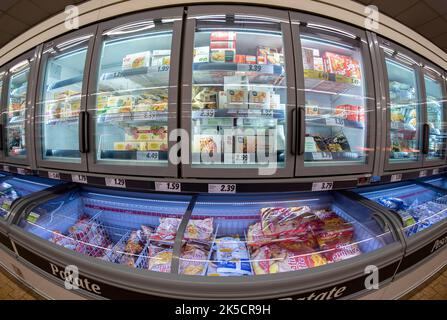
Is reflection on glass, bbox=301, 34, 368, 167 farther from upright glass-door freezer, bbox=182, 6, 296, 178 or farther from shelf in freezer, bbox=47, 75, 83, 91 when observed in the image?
shelf in freezer, bbox=47, 75, 83, 91

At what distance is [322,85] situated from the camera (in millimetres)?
1562

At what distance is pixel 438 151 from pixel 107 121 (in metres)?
3.70

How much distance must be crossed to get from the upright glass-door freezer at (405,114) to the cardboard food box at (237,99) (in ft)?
4.40

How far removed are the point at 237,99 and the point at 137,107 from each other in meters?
0.81

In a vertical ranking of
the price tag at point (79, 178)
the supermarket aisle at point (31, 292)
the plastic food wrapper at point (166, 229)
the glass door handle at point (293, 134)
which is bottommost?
the supermarket aisle at point (31, 292)

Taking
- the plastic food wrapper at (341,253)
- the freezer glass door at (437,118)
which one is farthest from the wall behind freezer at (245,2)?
the plastic food wrapper at (341,253)

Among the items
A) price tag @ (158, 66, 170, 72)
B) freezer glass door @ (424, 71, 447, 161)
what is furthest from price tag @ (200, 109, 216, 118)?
freezer glass door @ (424, 71, 447, 161)

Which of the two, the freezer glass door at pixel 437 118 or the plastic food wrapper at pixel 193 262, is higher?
the freezer glass door at pixel 437 118

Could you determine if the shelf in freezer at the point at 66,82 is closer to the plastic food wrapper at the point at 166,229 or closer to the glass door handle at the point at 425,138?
the plastic food wrapper at the point at 166,229

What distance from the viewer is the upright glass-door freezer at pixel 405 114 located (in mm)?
1724

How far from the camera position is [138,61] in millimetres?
1577

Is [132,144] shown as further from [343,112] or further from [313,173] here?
[343,112]

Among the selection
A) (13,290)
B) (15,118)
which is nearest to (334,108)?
(13,290)

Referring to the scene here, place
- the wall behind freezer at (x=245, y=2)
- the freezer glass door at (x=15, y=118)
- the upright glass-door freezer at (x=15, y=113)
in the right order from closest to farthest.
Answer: the wall behind freezer at (x=245, y=2) < the upright glass-door freezer at (x=15, y=113) < the freezer glass door at (x=15, y=118)
